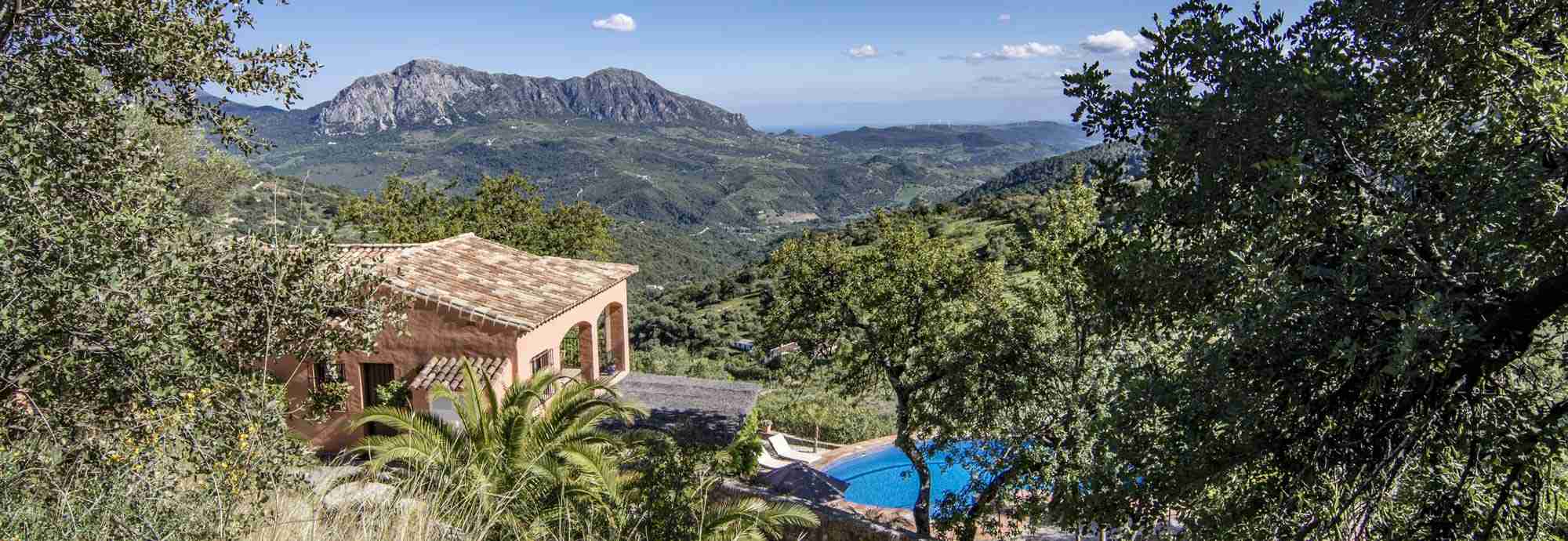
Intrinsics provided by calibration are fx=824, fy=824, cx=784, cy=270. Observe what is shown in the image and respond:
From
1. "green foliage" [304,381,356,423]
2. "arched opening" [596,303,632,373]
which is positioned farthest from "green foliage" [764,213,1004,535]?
"green foliage" [304,381,356,423]

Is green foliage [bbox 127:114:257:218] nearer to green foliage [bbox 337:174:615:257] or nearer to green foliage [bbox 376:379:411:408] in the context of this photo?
green foliage [bbox 337:174:615:257]

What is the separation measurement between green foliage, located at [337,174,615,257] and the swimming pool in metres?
13.3

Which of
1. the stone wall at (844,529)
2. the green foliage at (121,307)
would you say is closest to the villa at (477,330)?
the stone wall at (844,529)

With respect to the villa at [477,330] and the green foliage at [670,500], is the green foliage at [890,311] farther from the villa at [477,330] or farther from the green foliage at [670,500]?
the green foliage at [670,500]

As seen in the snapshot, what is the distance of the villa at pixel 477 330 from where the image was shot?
1211cm

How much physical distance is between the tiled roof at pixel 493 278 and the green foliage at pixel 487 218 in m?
11.5

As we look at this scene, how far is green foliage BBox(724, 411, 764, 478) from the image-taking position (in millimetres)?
13531

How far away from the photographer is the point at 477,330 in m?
12.2

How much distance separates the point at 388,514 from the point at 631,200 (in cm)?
17351

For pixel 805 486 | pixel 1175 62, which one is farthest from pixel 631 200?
pixel 1175 62

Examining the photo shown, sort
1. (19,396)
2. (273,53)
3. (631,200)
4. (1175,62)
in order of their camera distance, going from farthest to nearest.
Result: (631,200) < (273,53) < (19,396) < (1175,62)

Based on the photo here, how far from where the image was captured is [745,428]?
1473 cm

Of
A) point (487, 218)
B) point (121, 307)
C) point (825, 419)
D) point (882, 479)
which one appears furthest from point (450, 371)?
point (487, 218)

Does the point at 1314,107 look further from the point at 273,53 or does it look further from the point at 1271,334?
the point at 273,53
